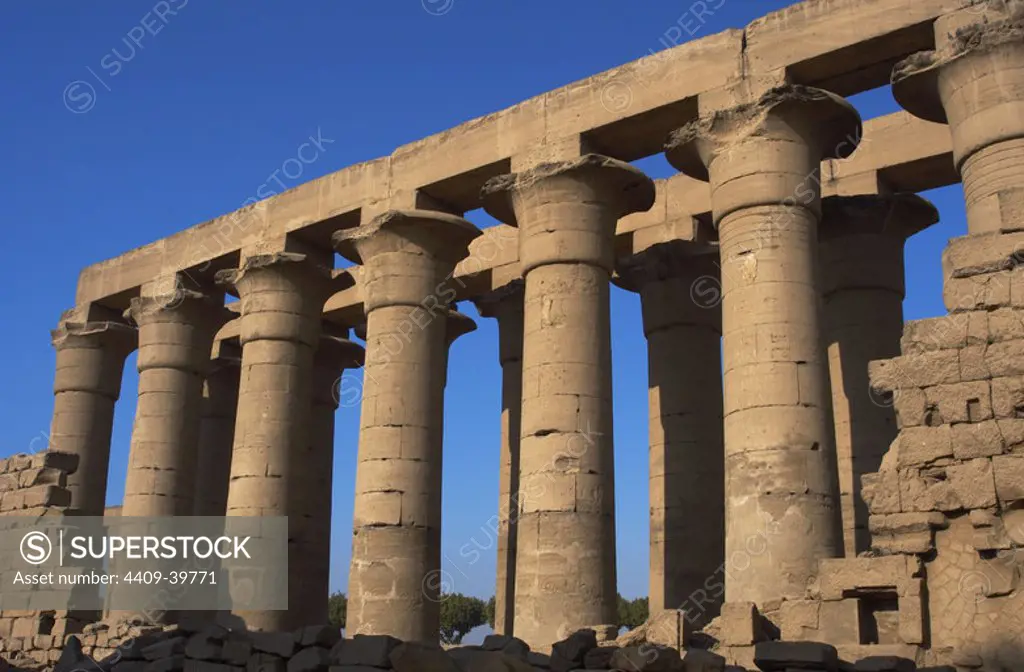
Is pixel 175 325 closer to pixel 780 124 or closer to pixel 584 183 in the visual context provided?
pixel 584 183

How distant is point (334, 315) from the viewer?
2883cm

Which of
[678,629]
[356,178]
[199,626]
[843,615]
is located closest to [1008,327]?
[843,615]

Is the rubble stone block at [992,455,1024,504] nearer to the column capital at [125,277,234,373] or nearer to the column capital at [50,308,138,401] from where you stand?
Answer: the column capital at [125,277,234,373]

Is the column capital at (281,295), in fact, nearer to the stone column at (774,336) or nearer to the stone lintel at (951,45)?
the stone column at (774,336)

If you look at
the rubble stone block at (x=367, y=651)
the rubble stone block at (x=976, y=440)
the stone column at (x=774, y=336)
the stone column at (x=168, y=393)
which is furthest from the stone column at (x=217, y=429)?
the rubble stone block at (x=976, y=440)

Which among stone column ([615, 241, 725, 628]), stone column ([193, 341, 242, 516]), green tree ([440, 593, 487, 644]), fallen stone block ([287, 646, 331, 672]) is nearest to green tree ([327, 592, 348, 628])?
green tree ([440, 593, 487, 644])

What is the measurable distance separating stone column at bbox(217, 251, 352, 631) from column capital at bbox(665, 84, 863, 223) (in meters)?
9.59

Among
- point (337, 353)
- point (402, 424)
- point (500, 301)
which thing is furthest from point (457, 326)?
point (402, 424)

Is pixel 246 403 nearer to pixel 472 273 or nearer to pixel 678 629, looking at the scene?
pixel 472 273

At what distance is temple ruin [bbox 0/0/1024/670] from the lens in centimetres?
1138

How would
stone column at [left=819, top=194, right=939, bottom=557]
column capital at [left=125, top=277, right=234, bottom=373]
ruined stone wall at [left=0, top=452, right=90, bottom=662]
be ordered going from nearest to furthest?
stone column at [left=819, top=194, right=939, bottom=557]
ruined stone wall at [left=0, top=452, right=90, bottom=662]
column capital at [left=125, top=277, right=234, bottom=373]

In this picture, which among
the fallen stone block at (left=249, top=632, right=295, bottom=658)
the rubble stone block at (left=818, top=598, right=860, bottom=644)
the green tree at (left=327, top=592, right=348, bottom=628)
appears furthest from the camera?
the green tree at (left=327, top=592, right=348, bottom=628)

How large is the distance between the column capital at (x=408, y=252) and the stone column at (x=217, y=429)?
9.97 metres

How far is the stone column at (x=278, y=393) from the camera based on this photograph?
878 inches
